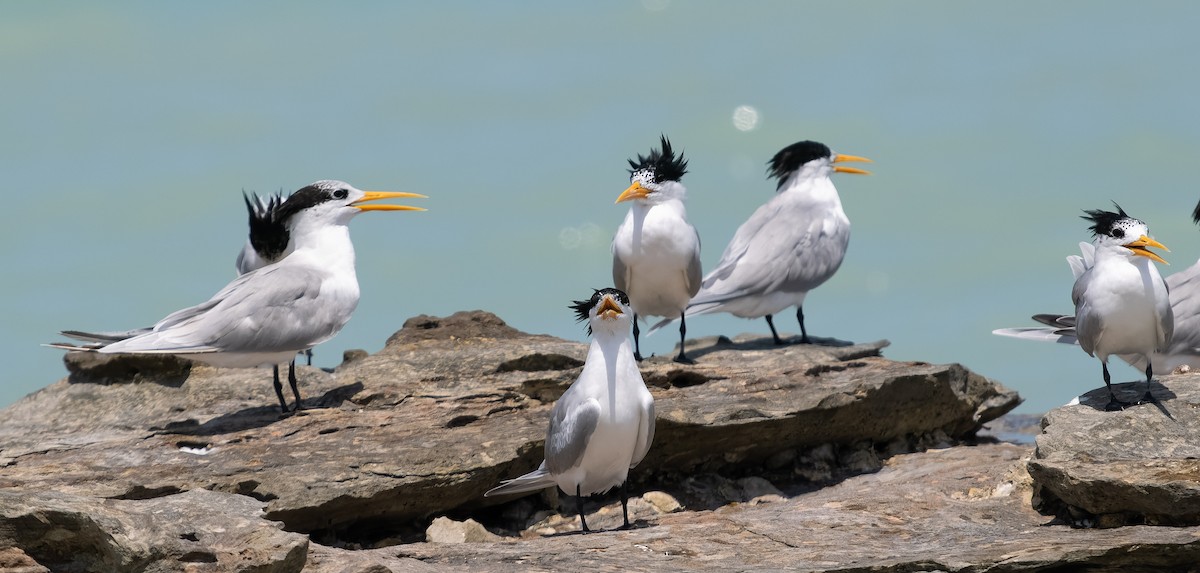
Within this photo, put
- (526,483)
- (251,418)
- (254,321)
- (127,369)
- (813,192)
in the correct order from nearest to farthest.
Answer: (526,483) → (254,321) → (251,418) → (127,369) → (813,192)

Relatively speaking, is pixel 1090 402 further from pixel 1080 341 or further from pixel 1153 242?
pixel 1153 242

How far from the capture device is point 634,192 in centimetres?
1131

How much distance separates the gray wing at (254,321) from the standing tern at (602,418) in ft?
7.46

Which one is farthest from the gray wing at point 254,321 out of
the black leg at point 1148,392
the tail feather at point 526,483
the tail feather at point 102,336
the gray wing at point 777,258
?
the black leg at point 1148,392

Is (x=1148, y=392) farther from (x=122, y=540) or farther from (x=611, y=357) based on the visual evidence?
(x=122, y=540)

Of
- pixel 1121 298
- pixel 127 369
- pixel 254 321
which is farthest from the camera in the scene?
pixel 127 369

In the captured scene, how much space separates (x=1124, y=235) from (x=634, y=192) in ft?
12.8

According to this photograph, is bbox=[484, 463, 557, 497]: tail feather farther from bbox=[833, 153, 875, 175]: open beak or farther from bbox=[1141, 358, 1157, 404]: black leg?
bbox=[833, 153, 875, 175]: open beak

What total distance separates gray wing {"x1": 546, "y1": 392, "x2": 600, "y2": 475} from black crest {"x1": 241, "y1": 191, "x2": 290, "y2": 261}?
148 inches

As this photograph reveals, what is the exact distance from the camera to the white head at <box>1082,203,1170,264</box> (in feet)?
28.6

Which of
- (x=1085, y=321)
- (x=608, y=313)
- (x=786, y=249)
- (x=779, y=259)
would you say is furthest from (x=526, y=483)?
(x=786, y=249)

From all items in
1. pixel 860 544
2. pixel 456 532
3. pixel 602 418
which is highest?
pixel 602 418

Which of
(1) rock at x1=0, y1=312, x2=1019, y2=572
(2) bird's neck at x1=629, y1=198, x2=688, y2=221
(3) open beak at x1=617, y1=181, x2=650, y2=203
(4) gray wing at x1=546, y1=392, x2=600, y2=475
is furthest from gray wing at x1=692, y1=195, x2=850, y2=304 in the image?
(4) gray wing at x1=546, y1=392, x2=600, y2=475

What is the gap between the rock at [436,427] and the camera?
8375mm
